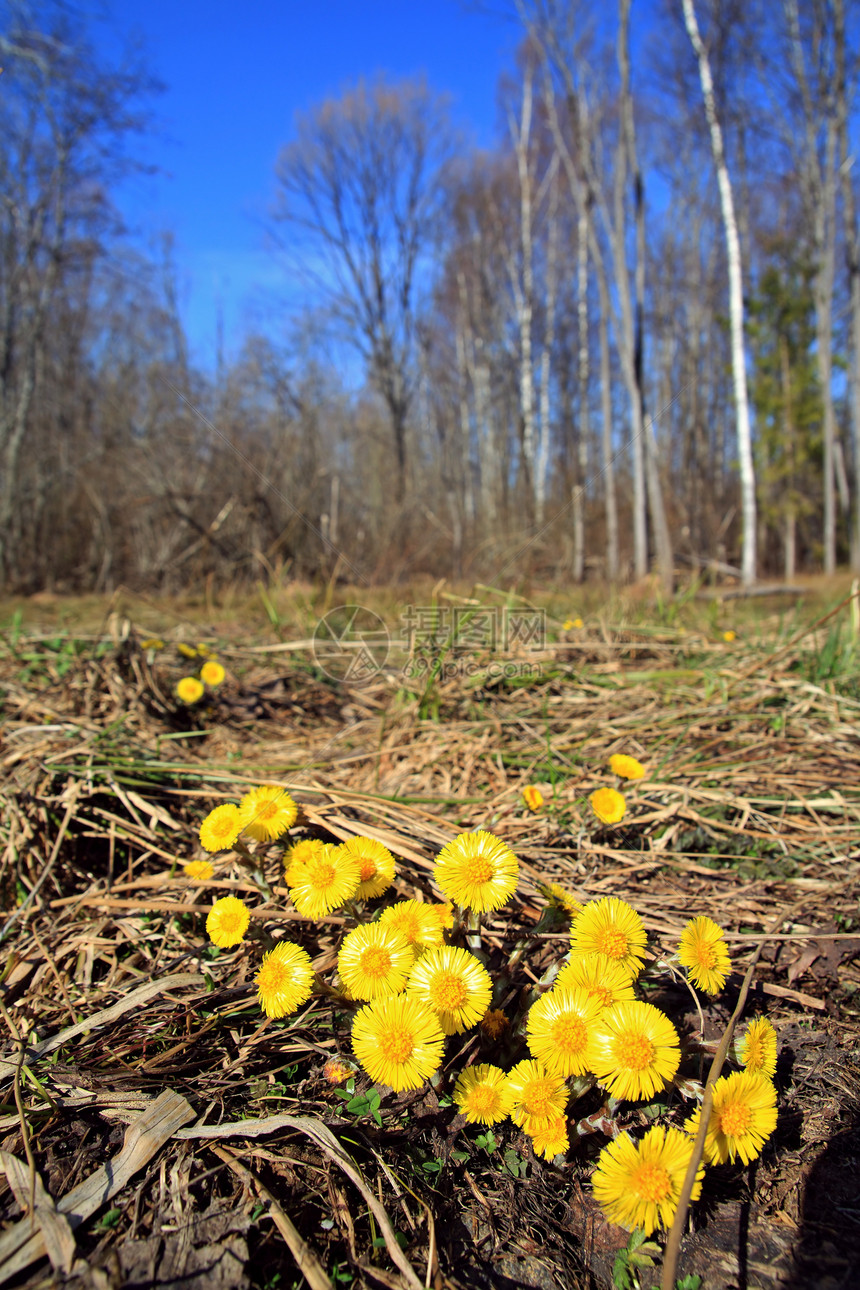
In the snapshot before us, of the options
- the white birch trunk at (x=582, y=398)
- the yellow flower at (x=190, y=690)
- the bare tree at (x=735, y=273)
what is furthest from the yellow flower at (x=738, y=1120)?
the white birch trunk at (x=582, y=398)

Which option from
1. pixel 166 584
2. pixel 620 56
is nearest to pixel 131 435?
pixel 166 584

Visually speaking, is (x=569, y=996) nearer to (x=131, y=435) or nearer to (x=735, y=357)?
(x=131, y=435)

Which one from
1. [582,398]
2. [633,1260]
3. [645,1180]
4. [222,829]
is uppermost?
[582,398]

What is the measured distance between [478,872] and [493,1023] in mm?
204

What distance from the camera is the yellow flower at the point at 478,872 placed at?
2.95ft

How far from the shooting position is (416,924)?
2.99ft

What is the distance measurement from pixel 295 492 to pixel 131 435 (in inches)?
108

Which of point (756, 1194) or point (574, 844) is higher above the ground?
point (574, 844)

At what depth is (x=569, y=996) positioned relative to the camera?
0.81 meters

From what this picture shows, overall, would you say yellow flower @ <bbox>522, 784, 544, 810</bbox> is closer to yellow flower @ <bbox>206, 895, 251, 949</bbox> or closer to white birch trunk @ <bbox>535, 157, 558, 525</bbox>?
yellow flower @ <bbox>206, 895, 251, 949</bbox>

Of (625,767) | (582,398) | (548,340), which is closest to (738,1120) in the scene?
(625,767)

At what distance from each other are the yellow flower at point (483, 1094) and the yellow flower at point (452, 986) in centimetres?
5

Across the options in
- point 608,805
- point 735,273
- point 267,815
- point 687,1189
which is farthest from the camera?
point 735,273

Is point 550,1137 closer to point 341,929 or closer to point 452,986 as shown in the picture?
point 452,986
